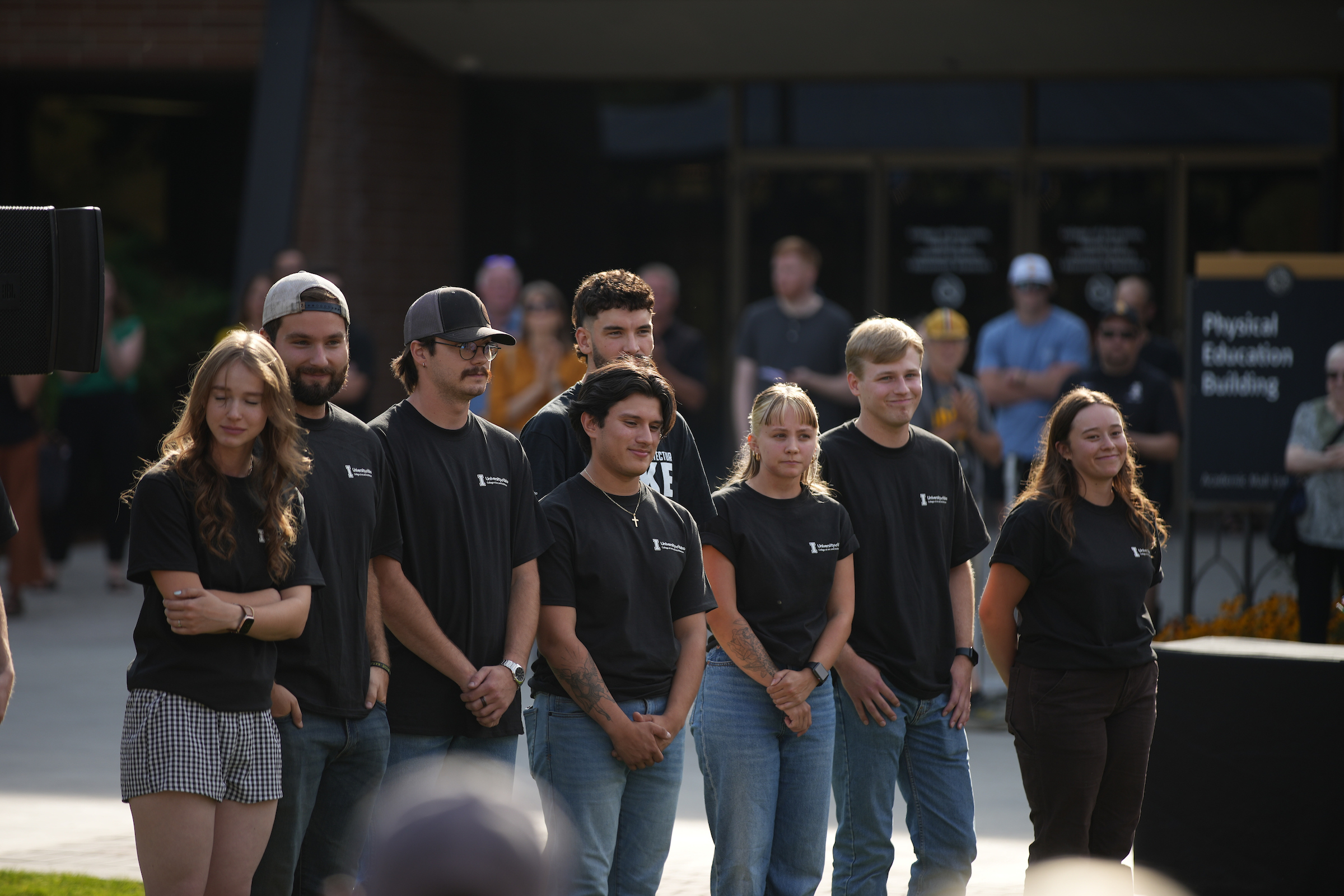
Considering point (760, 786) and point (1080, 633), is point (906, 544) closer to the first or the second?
point (1080, 633)

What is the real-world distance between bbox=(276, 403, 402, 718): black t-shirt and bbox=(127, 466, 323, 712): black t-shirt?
18cm

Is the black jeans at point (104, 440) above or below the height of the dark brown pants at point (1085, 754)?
above

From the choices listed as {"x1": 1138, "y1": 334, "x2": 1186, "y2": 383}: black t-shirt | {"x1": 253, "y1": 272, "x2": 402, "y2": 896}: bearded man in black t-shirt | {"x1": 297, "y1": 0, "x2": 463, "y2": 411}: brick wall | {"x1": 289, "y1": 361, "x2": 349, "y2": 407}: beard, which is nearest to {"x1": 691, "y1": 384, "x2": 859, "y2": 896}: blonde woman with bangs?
{"x1": 253, "y1": 272, "x2": 402, "y2": 896}: bearded man in black t-shirt

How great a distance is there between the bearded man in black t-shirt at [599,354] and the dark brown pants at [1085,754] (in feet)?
3.92

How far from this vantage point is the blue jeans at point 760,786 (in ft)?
13.9

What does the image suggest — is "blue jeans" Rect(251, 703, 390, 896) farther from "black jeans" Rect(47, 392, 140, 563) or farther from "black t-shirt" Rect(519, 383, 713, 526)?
"black jeans" Rect(47, 392, 140, 563)

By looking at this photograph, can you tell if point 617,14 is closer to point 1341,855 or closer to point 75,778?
point 75,778

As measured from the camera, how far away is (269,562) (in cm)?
366

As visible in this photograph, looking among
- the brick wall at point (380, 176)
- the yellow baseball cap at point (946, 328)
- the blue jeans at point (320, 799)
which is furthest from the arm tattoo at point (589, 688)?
the brick wall at point (380, 176)

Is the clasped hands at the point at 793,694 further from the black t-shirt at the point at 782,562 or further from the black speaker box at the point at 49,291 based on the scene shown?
the black speaker box at the point at 49,291

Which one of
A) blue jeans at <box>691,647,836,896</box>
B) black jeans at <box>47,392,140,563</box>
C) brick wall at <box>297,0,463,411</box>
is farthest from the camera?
brick wall at <box>297,0,463,411</box>

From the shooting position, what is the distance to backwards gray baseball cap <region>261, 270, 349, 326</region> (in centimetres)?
401

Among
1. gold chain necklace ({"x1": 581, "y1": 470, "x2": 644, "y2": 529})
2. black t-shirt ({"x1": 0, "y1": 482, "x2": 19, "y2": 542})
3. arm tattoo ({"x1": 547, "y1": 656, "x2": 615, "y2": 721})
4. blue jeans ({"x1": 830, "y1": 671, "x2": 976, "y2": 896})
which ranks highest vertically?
gold chain necklace ({"x1": 581, "y1": 470, "x2": 644, "y2": 529})

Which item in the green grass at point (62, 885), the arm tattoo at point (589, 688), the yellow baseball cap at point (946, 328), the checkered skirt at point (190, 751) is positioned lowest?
the green grass at point (62, 885)
